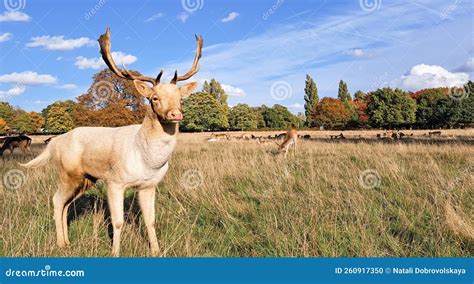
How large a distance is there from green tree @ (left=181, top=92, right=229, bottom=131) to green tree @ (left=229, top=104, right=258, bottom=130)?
658cm

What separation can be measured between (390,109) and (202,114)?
35902 mm

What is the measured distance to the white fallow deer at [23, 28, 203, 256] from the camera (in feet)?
Result: 12.1

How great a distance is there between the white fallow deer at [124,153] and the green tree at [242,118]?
7223cm

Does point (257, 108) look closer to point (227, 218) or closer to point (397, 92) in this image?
point (397, 92)

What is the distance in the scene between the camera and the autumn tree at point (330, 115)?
244ft

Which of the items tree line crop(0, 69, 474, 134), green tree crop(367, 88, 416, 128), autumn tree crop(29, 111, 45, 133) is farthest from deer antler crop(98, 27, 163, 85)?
autumn tree crop(29, 111, 45, 133)

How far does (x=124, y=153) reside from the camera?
3.83m

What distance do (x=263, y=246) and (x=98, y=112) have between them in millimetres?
25933

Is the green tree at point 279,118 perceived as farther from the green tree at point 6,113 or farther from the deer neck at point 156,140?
the deer neck at point 156,140

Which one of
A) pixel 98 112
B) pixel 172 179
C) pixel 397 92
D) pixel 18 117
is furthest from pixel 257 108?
pixel 172 179

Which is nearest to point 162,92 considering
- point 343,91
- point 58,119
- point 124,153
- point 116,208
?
point 124,153

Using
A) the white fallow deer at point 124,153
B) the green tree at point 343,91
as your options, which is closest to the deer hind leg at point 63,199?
the white fallow deer at point 124,153

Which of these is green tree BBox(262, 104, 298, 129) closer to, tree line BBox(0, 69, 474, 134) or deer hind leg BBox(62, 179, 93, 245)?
tree line BBox(0, 69, 474, 134)

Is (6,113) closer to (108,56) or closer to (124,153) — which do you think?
(108,56)
